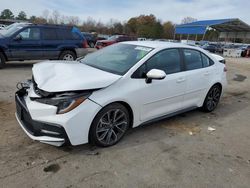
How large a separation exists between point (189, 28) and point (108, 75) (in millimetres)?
34648

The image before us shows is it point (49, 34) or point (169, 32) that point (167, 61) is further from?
→ point (169, 32)

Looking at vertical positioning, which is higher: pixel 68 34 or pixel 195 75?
pixel 68 34

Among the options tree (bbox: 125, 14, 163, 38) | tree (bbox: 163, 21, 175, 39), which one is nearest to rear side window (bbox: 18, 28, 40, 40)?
tree (bbox: 125, 14, 163, 38)

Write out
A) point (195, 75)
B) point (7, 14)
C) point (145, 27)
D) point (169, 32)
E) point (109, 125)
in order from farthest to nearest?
point (7, 14)
point (169, 32)
point (145, 27)
point (195, 75)
point (109, 125)

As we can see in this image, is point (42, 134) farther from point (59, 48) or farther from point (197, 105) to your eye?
point (59, 48)

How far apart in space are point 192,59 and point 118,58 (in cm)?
156

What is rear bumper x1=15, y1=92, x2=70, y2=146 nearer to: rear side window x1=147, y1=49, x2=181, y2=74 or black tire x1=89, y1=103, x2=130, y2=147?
black tire x1=89, y1=103, x2=130, y2=147

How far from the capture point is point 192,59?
4879 millimetres

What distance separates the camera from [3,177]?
2830 mm

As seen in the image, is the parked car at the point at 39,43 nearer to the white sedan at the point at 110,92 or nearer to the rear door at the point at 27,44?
the rear door at the point at 27,44

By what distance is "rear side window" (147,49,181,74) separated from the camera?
4.08 meters

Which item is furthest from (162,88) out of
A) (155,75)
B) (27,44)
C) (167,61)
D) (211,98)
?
(27,44)

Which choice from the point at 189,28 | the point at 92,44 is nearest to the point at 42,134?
the point at 92,44

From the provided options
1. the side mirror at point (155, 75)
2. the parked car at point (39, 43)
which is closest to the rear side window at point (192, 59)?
the side mirror at point (155, 75)
